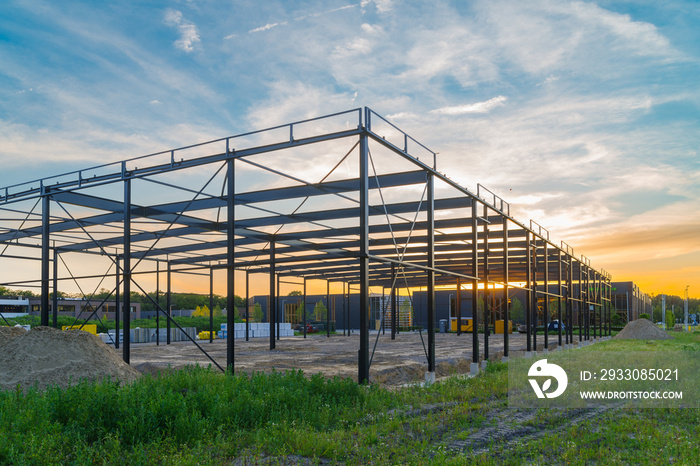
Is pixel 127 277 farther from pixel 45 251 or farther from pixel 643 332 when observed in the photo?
pixel 643 332

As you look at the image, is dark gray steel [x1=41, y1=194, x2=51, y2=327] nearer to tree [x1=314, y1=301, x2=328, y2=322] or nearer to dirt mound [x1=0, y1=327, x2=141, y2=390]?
dirt mound [x1=0, y1=327, x2=141, y2=390]

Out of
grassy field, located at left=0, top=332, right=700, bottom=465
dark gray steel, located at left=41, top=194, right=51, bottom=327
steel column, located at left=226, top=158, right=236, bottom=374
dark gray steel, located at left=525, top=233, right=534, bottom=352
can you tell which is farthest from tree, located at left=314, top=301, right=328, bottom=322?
grassy field, located at left=0, top=332, right=700, bottom=465

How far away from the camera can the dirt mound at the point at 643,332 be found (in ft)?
158

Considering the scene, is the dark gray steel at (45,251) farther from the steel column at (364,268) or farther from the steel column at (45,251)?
the steel column at (364,268)

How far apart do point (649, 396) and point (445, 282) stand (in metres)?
46.6

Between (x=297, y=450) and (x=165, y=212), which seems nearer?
(x=297, y=450)

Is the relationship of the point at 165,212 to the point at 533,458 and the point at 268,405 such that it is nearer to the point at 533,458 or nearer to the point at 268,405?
the point at 268,405

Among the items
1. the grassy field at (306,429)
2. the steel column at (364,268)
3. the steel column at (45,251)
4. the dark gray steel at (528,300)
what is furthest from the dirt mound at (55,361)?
the dark gray steel at (528,300)

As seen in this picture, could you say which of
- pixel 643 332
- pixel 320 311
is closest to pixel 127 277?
pixel 643 332

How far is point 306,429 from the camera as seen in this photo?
1062 centimetres

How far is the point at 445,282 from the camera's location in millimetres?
61719

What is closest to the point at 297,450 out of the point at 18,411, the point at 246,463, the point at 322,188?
the point at 246,463

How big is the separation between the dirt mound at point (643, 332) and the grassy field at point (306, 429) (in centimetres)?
3982

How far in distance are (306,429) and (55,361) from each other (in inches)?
360
